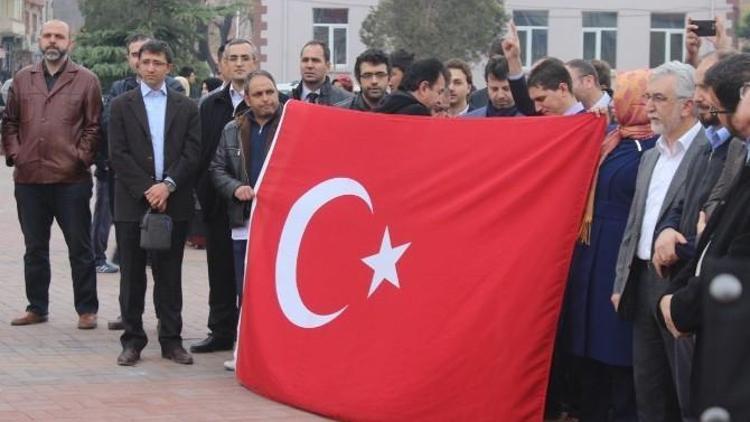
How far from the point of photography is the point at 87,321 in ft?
34.7

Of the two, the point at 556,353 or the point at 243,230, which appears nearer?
the point at 556,353

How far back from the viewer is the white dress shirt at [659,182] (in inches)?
263

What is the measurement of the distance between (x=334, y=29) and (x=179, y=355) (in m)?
42.9

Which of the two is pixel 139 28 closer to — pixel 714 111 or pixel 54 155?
pixel 54 155

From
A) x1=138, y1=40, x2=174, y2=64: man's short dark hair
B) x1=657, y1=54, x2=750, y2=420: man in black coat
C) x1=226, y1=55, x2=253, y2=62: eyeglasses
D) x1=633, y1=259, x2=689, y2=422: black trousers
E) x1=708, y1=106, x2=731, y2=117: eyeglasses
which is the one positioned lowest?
x1=633, y1=259, x2=689, y2=422: black trousers

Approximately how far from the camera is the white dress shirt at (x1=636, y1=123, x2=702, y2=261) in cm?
669

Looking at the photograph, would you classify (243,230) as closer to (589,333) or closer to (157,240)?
(157,240)

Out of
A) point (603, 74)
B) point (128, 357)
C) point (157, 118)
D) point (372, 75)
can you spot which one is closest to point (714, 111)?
point (603, 74)

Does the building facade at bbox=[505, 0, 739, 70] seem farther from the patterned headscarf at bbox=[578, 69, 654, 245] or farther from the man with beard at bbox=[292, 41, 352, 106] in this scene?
the patterned headscarf at bbox=[578, 69, 654, 245]

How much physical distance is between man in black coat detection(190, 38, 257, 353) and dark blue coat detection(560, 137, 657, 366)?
306cm

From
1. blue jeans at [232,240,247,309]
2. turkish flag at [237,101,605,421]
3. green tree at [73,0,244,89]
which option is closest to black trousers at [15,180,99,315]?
blue jeans at [232,240,247,309]

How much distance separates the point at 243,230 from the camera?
9203 mm

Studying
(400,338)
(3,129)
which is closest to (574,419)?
(400,338)

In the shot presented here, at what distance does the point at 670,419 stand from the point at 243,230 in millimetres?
3327
